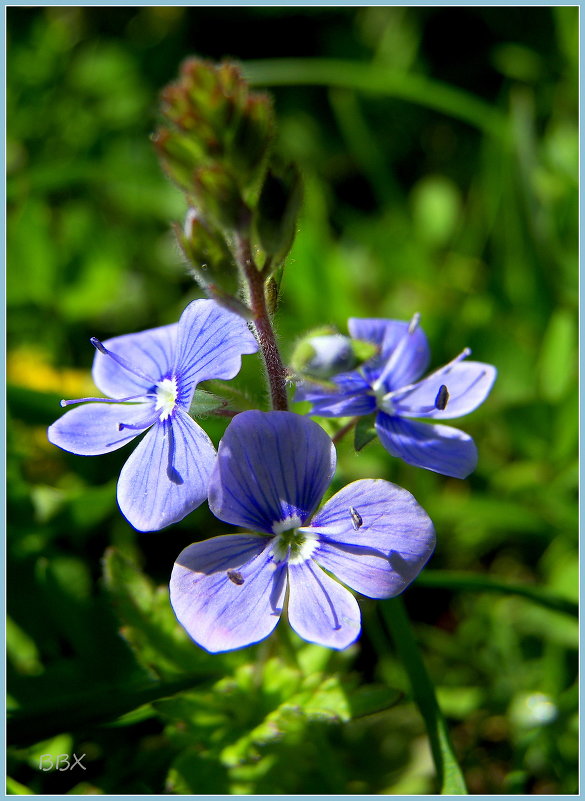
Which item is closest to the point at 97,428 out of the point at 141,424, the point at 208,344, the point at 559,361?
the point at 141,424

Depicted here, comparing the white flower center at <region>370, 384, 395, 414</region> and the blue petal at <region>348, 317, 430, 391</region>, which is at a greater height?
the blue petal at <region>348, 317, 430, 391</region>

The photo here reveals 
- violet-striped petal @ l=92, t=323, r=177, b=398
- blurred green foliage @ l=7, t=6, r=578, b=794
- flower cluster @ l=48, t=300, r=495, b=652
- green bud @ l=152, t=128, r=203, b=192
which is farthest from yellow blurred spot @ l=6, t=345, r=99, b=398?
green bud @ l=152, t=128, r=203, b=192

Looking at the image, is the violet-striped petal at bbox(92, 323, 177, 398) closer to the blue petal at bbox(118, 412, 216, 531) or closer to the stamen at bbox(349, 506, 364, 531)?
the blue petal at bbox(118, 412, 216, 531)

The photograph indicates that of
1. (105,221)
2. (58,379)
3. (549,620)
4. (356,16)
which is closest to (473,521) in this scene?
(549,620)

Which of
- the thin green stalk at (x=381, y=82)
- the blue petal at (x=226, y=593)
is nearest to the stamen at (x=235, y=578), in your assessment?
the blue petal at (x=226, y=593)

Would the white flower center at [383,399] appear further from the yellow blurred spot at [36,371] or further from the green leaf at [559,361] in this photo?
the yellow blurred spot at [36,371]

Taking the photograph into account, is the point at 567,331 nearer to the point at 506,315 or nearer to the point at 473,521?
the point at 506,315
